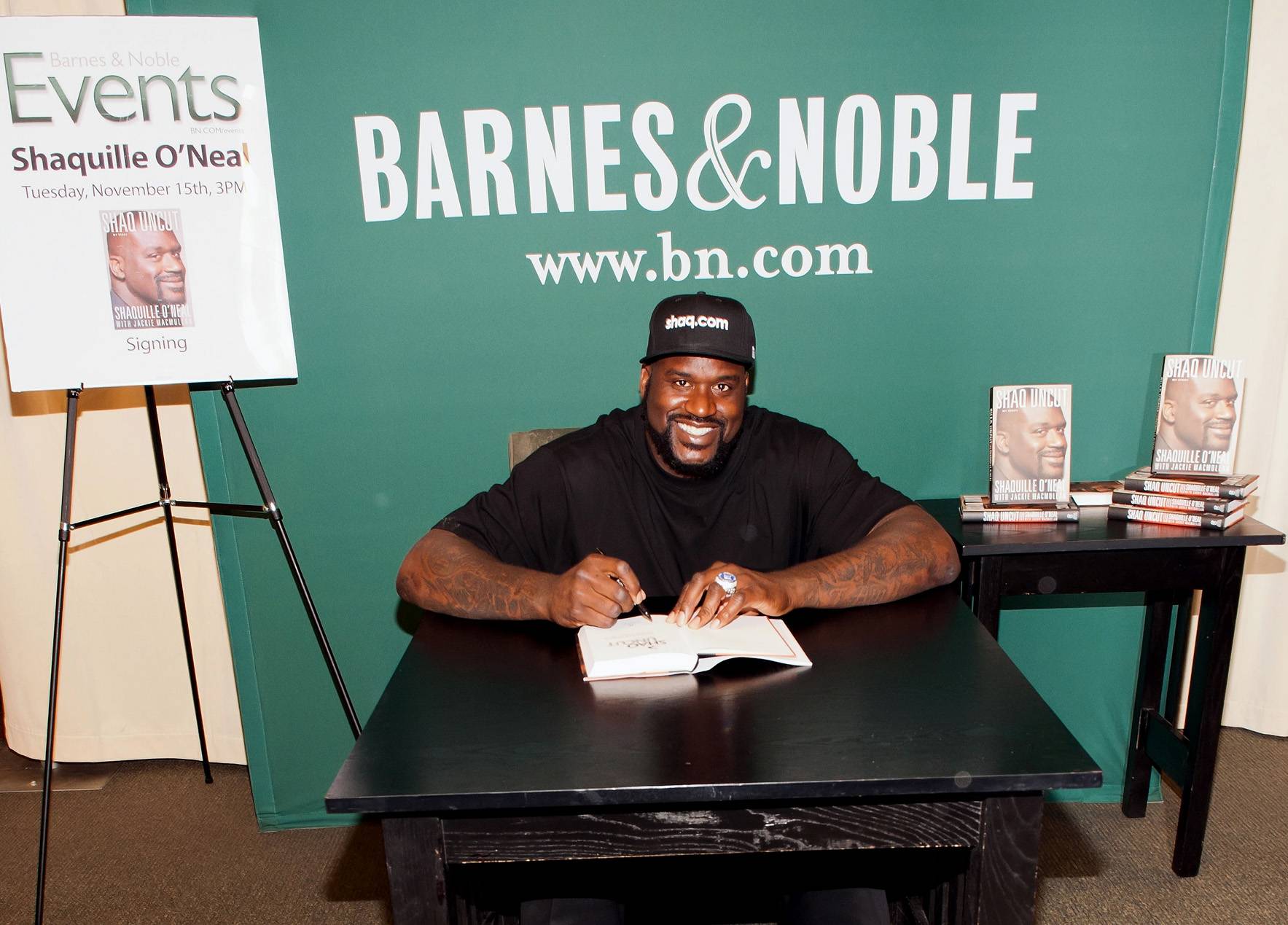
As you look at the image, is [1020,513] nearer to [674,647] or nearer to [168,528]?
[674,647]

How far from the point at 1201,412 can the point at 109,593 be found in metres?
3.21

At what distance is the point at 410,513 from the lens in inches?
101

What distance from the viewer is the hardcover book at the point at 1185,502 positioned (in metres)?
2.19

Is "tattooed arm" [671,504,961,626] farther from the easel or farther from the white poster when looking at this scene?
the white poster

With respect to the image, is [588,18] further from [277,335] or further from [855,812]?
[855,812]

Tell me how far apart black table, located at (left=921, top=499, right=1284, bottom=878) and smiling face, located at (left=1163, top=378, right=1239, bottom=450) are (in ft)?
0.72

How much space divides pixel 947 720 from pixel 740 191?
4.92ft

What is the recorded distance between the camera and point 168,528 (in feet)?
8.70

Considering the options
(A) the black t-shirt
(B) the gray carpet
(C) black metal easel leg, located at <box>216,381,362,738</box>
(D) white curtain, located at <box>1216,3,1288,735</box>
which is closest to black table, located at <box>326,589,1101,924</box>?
(A) the black t-shirt

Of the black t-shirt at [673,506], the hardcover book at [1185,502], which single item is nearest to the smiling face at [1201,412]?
the hardcover book at [1185,502]

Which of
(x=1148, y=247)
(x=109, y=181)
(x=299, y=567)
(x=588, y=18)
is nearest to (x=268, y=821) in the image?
(x=299, y=567)

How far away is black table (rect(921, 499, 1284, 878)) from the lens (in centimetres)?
213

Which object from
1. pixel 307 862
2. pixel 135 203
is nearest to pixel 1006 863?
pixel 307 862

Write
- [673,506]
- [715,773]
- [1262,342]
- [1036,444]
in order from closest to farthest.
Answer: [715,773] < [673,506] < [1036,444] < [1262,342]
